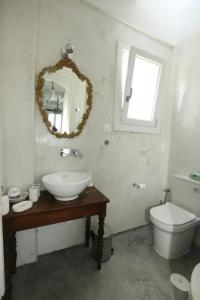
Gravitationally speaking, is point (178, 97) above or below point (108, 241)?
above

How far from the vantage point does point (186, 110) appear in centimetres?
212

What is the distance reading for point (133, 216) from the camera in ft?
7.36

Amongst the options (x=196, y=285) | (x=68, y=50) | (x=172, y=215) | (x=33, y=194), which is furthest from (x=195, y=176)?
(x=68, y=50)

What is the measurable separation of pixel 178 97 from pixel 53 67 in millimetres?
1629

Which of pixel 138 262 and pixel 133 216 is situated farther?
pixel 133 216

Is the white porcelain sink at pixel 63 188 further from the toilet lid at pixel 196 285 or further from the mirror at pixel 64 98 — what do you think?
the toilet lid at pixel 196 285

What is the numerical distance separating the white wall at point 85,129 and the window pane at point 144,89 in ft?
0.53

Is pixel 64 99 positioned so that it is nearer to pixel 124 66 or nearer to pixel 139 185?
pixel 124 66

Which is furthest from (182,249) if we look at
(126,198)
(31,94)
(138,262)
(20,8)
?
(20,8)

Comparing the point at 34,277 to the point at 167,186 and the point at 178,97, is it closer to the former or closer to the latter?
the point at 167,186

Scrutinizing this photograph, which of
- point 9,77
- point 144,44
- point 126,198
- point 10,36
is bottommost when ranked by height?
point 126,198

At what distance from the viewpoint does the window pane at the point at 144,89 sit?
204 cm

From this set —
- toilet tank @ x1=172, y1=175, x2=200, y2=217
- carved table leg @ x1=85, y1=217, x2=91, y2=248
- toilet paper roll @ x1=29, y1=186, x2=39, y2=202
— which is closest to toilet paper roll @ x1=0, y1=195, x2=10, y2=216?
toilet paper roll @ x1=29, y1=186, x2=39, y2=202

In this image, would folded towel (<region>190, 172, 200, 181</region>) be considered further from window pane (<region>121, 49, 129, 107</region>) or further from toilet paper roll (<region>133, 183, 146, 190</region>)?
window pane (<region>121, 49, 129, 107</region>)
